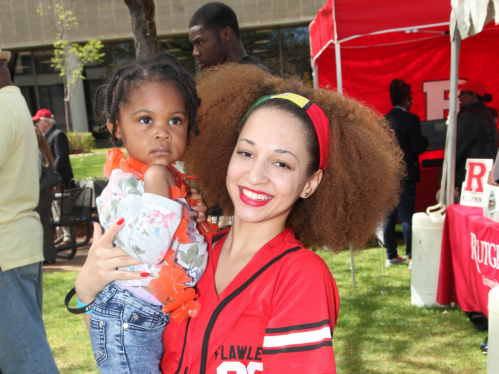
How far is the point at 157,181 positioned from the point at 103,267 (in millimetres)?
397

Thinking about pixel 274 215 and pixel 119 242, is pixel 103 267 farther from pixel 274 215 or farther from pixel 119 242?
pixel 274 215

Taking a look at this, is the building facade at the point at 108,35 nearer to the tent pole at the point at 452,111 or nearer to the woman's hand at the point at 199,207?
the tent pole at the point at 452,111

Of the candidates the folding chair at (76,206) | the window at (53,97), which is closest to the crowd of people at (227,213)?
the folding chair at (76,206)

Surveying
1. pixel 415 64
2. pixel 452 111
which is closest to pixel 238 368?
pixel 452 111

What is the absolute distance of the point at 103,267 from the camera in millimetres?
1733

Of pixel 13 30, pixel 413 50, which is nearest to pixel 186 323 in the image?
pixel 413 50

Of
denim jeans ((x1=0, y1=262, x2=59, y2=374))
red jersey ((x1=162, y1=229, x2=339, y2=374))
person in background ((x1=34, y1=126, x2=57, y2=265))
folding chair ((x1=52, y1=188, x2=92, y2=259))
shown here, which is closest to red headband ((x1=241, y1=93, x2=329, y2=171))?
red jersey ((x1=162, y1=229, x2=339, y2=374))

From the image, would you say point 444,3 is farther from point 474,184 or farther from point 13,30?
point 13,30

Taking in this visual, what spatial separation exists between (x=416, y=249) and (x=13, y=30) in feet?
74.8

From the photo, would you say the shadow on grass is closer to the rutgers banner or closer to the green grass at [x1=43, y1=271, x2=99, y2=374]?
the green grass at [x1=43, y1=271, x2=99, y2=374]

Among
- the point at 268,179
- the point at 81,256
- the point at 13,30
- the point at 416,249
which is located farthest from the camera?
the point at 13,30

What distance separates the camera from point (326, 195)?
6.24 feet

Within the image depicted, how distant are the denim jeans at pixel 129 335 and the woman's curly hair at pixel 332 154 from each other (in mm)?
756

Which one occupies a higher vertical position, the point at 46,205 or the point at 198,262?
the point at 198,262
